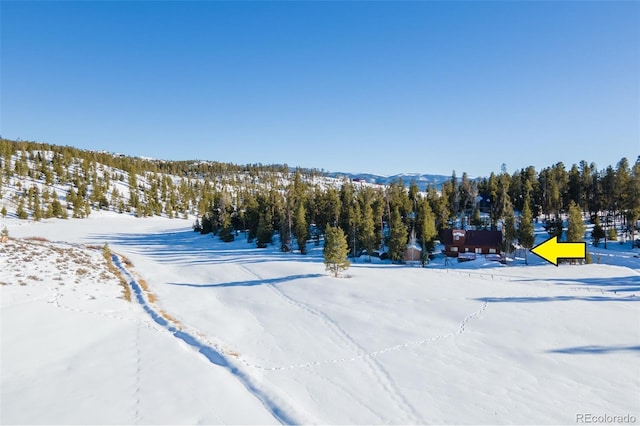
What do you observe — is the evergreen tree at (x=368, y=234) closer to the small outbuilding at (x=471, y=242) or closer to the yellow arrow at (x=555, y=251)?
the small outbuilding at (x=471, y=242)

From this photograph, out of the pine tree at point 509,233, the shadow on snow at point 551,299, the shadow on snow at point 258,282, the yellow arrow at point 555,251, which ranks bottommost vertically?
the shadow on snow at point 258,282

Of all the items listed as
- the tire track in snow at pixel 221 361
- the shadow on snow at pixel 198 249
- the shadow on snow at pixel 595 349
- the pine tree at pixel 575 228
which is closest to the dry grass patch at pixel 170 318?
the tire track in snow at pixel 221 361

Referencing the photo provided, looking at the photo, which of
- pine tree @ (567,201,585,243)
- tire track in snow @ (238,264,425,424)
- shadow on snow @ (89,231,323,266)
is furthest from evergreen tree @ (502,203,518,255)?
tire track in snow @ (238,264,425,424)

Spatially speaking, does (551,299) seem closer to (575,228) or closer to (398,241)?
(398,241)

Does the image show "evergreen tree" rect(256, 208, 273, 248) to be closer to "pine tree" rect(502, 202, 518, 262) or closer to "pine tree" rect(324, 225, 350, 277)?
"pine tree" rect(324, 225, 350, 277)

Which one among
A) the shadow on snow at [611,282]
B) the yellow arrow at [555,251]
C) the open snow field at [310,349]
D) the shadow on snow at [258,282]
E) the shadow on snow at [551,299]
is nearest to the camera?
the open snow field at [310,349]

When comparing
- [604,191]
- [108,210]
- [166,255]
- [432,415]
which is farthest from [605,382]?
[108,210]
